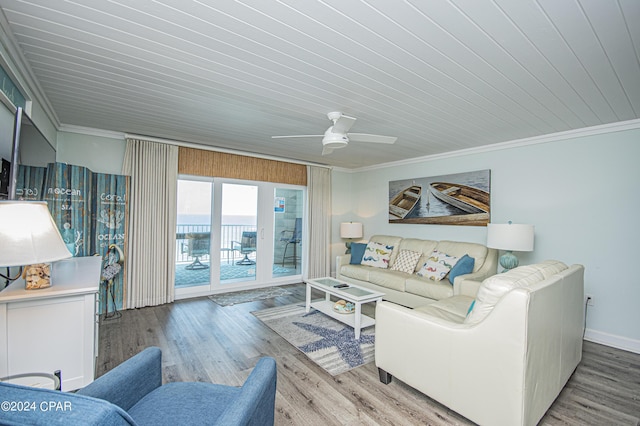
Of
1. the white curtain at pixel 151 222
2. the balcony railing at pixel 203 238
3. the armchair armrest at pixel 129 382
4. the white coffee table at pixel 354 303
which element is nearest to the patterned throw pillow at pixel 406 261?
the white coffee table at pixel 354 303

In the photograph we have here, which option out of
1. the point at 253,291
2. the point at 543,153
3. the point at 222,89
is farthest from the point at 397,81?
the point at 253,291

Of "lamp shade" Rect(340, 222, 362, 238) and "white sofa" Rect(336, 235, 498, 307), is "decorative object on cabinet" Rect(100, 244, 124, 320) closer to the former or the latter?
"white sofa" Rect(336, 235, 498, 307)

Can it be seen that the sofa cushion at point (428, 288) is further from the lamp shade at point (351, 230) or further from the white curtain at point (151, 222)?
the white curtain at point (151, 222)

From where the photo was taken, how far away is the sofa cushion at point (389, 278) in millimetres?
4230

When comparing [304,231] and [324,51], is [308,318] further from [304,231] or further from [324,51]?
[324,51]

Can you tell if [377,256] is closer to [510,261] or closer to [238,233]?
[510,261]

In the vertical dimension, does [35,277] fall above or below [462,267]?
above

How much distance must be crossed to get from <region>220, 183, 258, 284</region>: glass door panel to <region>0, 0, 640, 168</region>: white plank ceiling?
1.81 meters

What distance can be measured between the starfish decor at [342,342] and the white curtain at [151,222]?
2.13 meters

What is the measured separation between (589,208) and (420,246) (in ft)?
6.98

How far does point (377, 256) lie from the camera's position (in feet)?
16.5

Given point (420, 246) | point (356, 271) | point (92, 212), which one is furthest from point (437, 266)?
point (92, 212)

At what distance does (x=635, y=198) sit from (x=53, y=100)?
5.89 metres

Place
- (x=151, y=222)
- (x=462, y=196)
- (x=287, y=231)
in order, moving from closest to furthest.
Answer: (x=151, y=222), (x=462, y=196), (x=287, y=231)
